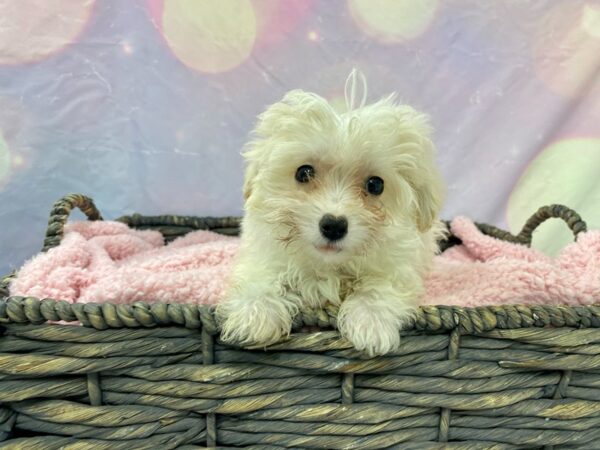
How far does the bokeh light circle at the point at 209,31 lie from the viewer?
2.52m

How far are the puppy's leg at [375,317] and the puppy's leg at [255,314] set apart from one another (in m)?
0.15

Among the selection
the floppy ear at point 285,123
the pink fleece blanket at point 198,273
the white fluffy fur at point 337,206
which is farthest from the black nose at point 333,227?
the pink fleece blanket at point 198,273

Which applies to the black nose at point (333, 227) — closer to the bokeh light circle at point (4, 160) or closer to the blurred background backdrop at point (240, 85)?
the blurred background backdrop at point (240, 85)

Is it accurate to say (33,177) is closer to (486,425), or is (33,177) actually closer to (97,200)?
(97,200)

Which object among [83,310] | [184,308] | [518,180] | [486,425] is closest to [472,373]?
[486,425]

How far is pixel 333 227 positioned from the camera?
1.39 meters

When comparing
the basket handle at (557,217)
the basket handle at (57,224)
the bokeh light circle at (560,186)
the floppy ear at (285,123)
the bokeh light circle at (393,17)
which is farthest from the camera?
the bokeh light circle at (560,186)

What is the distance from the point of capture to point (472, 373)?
1361mm

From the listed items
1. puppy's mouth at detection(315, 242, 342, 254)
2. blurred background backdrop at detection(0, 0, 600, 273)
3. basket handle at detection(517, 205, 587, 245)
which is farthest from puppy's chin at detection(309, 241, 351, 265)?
blurred background backdrop at detection(0, 0, 600, 273)

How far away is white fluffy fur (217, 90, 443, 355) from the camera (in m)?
1.45

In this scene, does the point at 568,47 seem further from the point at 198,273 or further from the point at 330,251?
the point at 198,273

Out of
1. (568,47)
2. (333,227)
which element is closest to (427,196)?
(333,227)

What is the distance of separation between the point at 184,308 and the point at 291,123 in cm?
63

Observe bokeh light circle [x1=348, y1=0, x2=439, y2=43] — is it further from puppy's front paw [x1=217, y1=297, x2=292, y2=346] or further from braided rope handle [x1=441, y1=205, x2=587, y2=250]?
puppy's front paw [x1=217, y1=297, x2=292, y2=346]
